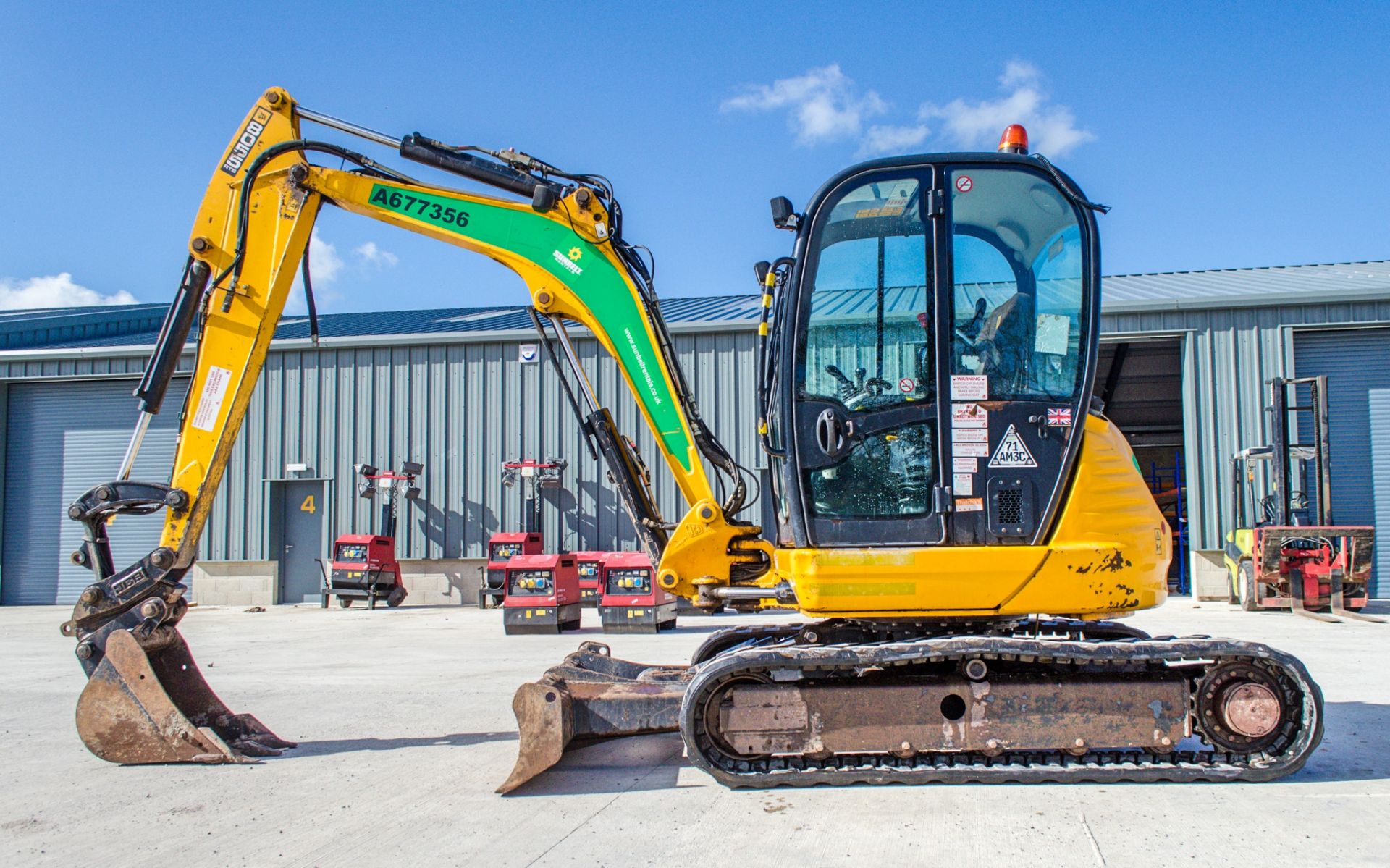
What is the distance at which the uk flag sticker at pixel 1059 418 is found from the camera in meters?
5.30

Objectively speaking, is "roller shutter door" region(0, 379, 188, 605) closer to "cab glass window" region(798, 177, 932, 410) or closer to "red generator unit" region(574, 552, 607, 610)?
"red generator unit" region(574, 552, 607, 610)

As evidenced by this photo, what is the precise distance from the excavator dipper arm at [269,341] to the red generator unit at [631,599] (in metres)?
7.80

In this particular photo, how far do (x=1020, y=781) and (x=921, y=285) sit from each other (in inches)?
101

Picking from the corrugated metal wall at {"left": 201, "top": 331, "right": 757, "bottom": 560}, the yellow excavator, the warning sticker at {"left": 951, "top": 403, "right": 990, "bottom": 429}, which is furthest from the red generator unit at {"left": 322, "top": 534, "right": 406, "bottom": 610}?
the warning sticker at {"left": 951, "top": 403, "right": 990, "bottom": 429}

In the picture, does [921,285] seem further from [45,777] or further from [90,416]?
[90,416]

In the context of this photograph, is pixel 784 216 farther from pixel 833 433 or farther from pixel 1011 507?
pixel 1011 507

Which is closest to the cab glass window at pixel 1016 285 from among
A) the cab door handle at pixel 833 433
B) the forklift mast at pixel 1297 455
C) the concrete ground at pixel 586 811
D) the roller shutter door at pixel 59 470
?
the cab door handle at pixel 833 433

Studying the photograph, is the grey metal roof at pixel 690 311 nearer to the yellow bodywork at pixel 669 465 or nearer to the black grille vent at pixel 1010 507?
the yellow bodywork at pixel 669 465

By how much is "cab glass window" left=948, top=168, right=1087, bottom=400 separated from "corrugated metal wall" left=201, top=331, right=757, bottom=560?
1413 cm

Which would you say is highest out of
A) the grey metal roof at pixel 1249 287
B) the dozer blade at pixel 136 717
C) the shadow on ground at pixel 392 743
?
the grey metal roof at pixel 1249 287

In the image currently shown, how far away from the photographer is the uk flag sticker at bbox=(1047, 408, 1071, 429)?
5.30 metres

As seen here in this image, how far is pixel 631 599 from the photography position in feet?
46.3

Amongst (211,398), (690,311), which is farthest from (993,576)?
(690,311)

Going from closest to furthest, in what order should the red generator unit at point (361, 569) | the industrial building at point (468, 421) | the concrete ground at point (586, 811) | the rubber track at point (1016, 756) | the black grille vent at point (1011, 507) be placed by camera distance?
the concrete ground at point (586, 811), the rubber track at point (1016, 756), the black grille vent at point (1011, 507), the industrial building at point (468, 421), the red generator unit at point (361, 569)
